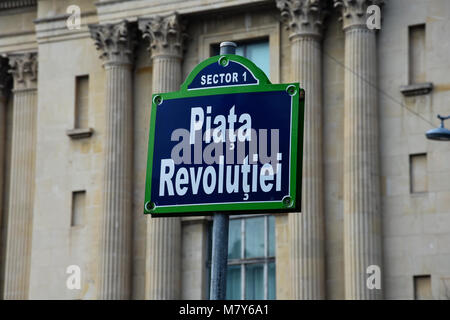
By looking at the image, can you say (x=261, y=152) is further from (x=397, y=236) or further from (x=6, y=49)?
(x=6, y=49)

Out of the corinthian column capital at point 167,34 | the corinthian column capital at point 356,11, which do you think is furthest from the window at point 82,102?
the corinthian column capital at point 356,11

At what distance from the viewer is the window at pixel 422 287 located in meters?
37.2

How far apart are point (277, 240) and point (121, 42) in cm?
969

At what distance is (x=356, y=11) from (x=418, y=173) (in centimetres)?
584

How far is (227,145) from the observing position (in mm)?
9922

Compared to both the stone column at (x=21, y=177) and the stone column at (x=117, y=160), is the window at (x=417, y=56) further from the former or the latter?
the stone column at (x=21, y=177)

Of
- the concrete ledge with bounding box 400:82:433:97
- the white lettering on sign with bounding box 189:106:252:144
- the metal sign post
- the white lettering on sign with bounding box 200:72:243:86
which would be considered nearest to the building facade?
the concrete ledge with bounding box 400:82:433:97

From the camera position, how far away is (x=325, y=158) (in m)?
39.4

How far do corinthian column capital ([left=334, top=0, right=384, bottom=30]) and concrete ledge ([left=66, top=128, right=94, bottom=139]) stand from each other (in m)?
10.6

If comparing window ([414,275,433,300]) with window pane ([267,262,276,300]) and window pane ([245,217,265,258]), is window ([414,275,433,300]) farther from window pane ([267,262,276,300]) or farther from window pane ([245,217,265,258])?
window pane ([245,217,265,258])

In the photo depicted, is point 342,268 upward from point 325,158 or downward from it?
downward

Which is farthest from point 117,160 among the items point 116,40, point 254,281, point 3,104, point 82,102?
point 3,104

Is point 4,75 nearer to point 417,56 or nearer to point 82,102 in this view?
point 82,102

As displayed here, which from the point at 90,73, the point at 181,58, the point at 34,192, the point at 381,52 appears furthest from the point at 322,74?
the point at 34,192
